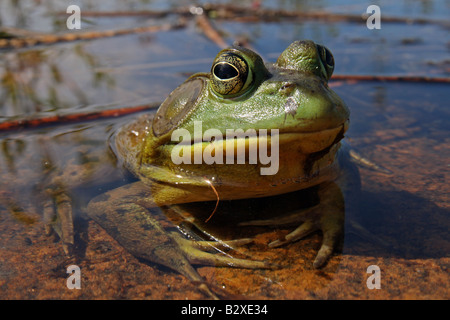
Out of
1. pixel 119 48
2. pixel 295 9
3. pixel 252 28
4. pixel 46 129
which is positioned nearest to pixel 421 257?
pixel 46 129

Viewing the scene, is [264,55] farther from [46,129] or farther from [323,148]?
[323,148]

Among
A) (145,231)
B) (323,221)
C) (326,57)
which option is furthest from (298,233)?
(326,57)

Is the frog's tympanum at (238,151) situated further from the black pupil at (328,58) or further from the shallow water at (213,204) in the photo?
the shallow water at (213,204)

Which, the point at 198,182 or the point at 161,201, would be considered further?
the point at 161,201

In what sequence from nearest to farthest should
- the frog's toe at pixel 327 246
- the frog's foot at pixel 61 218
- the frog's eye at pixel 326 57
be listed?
the frog's toe at pixel 327 246 < the frog's foot at pixel 61 218 < the frog's eye at pixel 326 57

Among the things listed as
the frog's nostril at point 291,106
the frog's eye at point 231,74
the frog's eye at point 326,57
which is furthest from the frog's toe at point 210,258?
the frog's eye at point 326,57

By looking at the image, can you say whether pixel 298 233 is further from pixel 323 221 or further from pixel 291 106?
Result: pixel 291 106

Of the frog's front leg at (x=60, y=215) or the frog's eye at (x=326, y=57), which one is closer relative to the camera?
the frog's front leg at (x=60, y=215)
